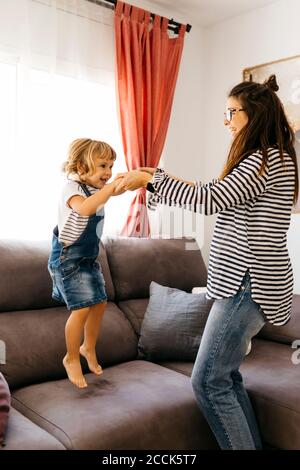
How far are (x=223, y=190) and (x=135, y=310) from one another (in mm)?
1173

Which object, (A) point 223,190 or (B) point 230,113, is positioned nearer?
(A) point 223,190

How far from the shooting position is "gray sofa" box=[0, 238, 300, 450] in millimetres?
1712

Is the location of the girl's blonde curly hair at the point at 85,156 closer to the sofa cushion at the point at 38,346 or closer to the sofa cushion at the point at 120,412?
the sofa cushion at the point at 38,346

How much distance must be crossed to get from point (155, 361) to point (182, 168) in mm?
1704

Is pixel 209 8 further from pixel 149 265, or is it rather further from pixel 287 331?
pixel 287 331

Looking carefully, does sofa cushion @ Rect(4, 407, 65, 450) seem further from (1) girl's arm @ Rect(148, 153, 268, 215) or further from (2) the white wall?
(2) the white wall

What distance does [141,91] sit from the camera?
3.22 meters

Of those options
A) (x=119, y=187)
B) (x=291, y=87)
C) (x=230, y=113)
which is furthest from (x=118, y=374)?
(x=291, y=87)

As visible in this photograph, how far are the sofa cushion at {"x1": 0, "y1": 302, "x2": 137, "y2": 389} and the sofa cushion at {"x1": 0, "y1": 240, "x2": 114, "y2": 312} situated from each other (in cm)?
5

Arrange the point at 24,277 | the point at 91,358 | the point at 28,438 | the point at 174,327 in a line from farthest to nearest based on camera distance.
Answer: the point at 174,327 → the point at 24,277 → the point at 91,358 → the point at 28,438

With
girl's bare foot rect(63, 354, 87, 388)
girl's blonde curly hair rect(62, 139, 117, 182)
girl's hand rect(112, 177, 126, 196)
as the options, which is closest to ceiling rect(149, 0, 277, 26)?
girl's blonde curly hair rect(62, 139, 117, 182)

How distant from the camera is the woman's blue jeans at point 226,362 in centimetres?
166

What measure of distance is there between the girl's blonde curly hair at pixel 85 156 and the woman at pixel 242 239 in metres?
0.37
